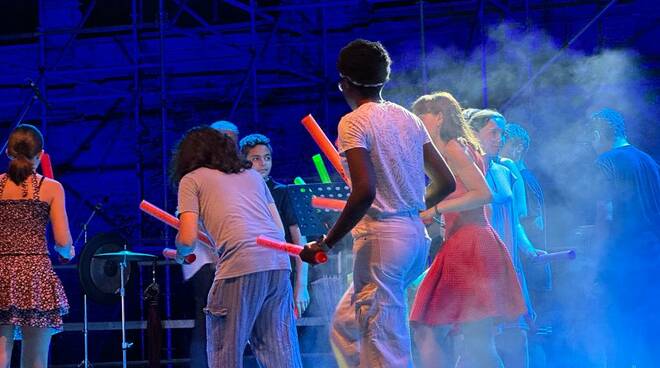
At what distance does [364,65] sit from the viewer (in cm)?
307

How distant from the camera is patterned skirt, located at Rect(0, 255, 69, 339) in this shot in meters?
4.29

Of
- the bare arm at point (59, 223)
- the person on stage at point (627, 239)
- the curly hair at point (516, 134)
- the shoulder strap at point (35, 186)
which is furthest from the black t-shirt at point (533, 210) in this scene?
the shoulder strap at point (35, 186)

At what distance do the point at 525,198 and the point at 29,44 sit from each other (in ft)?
21.8

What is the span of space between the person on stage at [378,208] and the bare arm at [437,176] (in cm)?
9

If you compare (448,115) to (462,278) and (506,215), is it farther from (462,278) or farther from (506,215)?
(506,215)

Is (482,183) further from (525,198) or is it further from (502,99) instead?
(502,99)

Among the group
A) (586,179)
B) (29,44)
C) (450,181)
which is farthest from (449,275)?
(29,44)

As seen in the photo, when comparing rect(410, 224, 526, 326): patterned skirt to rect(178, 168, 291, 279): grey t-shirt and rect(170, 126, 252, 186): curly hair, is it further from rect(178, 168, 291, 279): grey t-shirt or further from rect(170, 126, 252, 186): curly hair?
rect(170, 126, 252, 186): curly hair

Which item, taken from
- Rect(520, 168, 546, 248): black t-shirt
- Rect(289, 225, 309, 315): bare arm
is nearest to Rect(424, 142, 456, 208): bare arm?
Rect(289, 225, 309, 315): bare arm

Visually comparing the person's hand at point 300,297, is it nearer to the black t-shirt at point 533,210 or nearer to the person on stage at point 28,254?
the person on stage at point 28,254

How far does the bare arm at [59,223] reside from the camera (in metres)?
4.39

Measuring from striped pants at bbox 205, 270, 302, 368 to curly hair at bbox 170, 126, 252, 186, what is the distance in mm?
473

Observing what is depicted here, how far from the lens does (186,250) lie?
11.6 ft

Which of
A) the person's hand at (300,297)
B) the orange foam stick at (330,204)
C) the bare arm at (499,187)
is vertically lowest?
the person's hand at (300,297)
